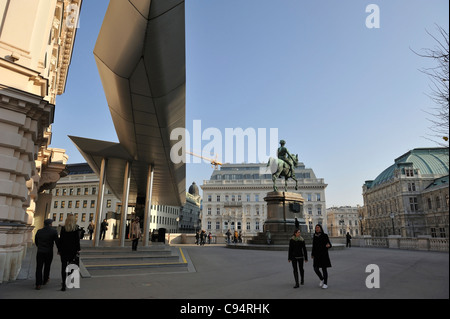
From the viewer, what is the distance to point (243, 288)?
24.9 feet

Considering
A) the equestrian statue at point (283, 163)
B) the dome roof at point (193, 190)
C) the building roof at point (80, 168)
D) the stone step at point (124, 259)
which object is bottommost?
the stone step at point (124, 259)

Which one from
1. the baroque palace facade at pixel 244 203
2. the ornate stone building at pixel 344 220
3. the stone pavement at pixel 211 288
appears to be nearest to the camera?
the stone pavement at pixel 211 288

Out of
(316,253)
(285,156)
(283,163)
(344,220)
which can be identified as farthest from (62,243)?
(344,220)

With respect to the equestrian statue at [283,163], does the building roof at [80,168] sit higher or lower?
higher

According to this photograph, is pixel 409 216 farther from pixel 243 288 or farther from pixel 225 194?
pixel 243 288

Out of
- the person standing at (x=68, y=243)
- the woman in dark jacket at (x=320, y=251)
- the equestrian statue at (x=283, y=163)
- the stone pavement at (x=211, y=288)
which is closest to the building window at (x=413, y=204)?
the equestrian statue at (x=283, y=163)

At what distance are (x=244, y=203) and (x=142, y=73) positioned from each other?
83.5m

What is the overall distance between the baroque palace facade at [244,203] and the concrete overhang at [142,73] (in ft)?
249

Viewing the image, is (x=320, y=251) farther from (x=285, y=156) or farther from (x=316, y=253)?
(x=285, y=156)

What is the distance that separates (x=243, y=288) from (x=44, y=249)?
5.51 meters

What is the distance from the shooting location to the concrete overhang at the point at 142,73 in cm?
587

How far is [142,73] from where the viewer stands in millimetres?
7617

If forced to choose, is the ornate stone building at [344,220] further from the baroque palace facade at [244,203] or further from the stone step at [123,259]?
the stone step at [123,259]

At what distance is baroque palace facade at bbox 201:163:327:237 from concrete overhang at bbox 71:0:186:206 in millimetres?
75972
